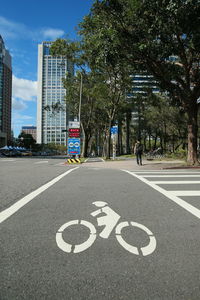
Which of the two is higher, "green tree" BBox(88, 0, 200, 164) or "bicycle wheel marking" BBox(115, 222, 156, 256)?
"green tree" BBox(88, 0, 200, 164)

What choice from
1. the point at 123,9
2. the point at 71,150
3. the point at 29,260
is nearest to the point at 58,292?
the point at 29,260

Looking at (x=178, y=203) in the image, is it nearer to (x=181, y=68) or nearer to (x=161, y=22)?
(x=161, y=22)

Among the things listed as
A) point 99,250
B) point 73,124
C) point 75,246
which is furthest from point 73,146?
point 99,250

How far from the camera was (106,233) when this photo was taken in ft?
11.6

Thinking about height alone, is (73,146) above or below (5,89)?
below

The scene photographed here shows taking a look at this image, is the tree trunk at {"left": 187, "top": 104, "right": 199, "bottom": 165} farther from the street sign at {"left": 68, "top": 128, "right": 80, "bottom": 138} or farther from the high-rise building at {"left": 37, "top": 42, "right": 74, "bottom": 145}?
the high-rise building at {"left": 37, "top": 42, "right": 74, "bottom": 145}

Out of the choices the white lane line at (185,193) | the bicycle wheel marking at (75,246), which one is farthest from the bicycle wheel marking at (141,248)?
the white lane line at (185,193)

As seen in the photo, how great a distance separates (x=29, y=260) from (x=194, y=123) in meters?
15.5

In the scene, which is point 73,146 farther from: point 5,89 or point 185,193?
point 5,89

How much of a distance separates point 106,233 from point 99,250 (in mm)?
561

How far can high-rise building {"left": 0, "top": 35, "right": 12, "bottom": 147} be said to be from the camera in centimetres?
12575

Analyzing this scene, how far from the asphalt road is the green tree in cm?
1014

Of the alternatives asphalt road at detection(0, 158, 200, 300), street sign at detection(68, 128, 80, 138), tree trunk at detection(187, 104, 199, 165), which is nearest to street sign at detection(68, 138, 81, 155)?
street sign at detection(68, 128, 80, 138)

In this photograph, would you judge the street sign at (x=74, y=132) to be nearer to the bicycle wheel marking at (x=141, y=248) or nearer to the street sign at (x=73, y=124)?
the street sign at (x=73, y=124)
